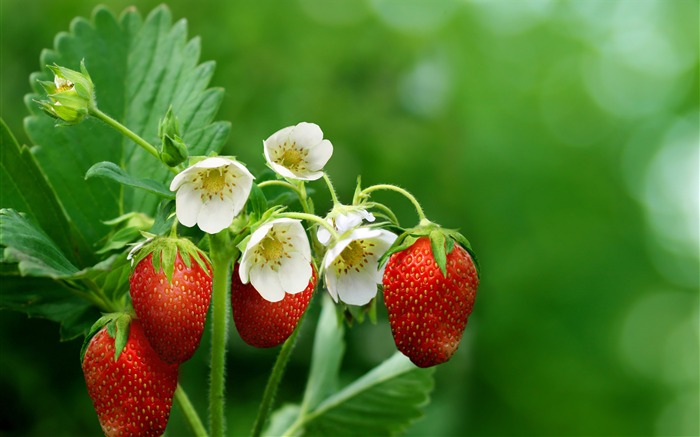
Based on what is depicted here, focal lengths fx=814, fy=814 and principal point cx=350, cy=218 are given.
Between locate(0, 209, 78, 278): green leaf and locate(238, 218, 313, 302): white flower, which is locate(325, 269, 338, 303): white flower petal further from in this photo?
locate(0, 209, 78, 278): green leaf

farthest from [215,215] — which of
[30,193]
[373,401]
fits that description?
[373,401]

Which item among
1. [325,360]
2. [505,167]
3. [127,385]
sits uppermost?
[127,385]

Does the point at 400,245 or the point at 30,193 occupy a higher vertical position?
the point at 400,245

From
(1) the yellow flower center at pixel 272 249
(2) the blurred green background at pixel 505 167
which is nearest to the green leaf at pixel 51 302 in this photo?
(1) the yellow flower center at pixel 272 249

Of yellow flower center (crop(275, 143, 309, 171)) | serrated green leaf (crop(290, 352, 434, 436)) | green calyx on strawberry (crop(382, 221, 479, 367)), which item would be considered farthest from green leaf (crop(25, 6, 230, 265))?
serrated green leaf (crop(290, 352, 434, 436))

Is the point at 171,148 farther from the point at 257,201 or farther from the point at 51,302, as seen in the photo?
the point at 51,302

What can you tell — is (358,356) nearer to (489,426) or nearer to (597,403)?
(489,426)

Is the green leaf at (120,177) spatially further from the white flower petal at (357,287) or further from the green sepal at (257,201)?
the white flower petal at (357,287)

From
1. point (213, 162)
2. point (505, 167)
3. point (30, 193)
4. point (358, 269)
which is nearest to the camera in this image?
point (213, 162)

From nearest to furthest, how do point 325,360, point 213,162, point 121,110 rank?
point 213,162 < point 121,110 < point 325,360

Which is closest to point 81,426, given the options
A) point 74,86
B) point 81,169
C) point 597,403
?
point 81,169
